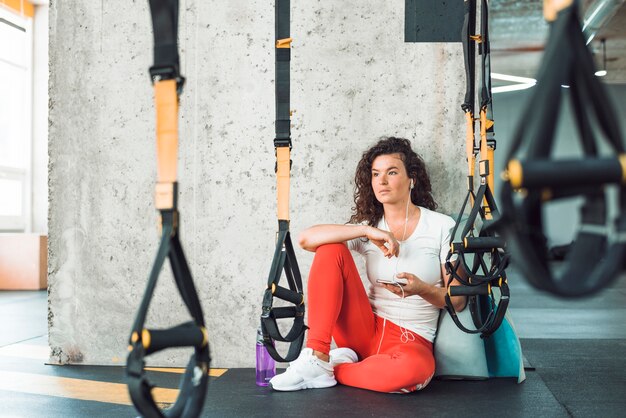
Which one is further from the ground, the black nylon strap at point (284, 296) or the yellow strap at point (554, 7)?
the yellow strap at point (554, 7)

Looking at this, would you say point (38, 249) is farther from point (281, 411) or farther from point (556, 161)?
point (556, 161)

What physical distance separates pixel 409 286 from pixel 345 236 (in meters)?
0.36

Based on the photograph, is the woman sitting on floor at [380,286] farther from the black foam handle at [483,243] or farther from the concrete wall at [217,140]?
the black foam handle at [483,243]

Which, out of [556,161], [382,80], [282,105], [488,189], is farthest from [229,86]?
[556,161]

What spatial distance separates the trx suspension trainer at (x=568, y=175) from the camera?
0.87m

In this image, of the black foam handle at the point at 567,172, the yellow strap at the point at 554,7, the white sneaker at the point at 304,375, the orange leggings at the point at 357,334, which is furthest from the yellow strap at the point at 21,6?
the black foam handle at the point at 567,172

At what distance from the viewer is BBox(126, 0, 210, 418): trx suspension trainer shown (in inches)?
46.4

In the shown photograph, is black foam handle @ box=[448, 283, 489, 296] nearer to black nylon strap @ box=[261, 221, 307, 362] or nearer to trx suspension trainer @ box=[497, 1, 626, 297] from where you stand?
black nylon strap @ box=[261, 221, 307, 362]

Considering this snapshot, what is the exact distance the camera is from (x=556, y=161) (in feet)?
2.85

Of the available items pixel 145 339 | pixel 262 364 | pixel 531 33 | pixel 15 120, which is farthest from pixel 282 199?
pixel 531 33

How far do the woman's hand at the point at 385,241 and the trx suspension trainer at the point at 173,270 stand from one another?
1.58 metres

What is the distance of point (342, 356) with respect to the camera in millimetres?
3031

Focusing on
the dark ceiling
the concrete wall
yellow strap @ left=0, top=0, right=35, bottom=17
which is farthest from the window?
the dark ceiling

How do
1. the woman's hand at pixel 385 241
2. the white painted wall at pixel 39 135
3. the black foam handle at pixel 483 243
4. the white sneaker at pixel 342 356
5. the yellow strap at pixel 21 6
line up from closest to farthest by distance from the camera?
the black foam handle at pixel 483 243 < the woman's hand at pixel 385 241 < the white sneaker at pixel 342 356 < the yellow strap at pixel 21 6 < the white painted wall at pixel 39 135
